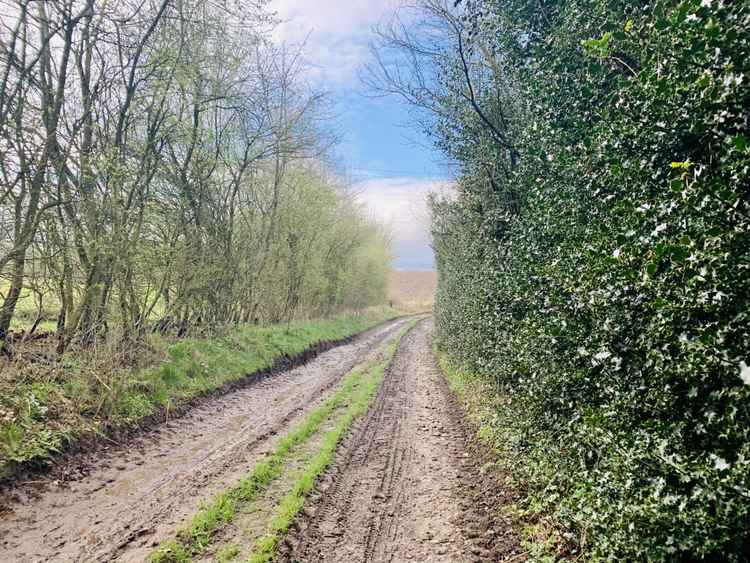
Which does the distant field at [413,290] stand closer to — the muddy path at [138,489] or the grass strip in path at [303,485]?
the grass strip in path at [303,485]

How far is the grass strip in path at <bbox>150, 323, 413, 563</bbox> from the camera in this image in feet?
12.1

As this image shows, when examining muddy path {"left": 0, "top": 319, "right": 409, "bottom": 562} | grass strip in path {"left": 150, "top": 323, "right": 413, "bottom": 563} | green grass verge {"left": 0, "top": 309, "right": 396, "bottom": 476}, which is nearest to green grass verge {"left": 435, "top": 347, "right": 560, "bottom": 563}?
grass strip in path {"left": 150, "top": 323, "right": 413, "bottom": 563}

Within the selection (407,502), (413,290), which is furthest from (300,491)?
(413,290)

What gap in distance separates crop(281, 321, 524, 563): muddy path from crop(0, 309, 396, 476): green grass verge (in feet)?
12.5

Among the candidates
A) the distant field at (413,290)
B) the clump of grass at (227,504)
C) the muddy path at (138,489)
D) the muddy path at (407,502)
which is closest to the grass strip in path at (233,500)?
the clump of grass at (227,504)

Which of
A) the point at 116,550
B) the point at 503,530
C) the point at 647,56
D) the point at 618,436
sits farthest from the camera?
the point at 503,530

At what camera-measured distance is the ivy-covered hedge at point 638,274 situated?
228 cm

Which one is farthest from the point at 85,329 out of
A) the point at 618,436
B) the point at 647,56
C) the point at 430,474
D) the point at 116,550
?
the point at 647,56

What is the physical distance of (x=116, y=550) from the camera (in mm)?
3729

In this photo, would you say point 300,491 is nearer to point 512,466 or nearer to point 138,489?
point 138,489

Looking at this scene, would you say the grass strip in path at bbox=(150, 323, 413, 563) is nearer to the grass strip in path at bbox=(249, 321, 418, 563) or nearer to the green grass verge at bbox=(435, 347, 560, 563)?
the grass strip in path at bbox=(249, 321, 418, 563)

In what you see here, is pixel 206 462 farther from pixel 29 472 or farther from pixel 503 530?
pixel 503 530

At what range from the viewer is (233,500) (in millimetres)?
4578

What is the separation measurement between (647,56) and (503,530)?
446cm
